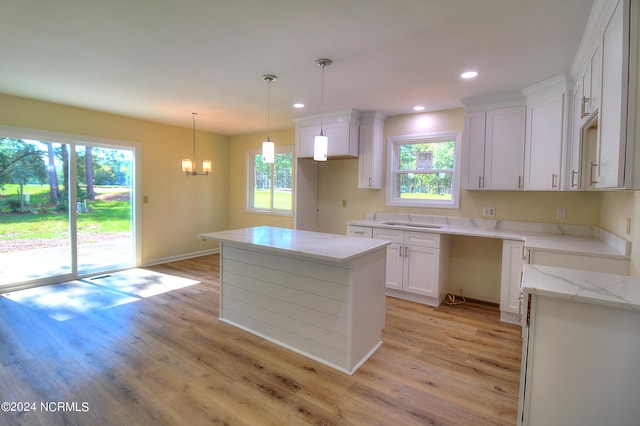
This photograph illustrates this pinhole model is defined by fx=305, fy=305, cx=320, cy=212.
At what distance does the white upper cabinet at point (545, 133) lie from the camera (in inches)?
116

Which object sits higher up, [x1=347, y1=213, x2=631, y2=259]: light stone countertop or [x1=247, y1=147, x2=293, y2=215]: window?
[x1=247, y1=147, x2=293, y2=215]: window

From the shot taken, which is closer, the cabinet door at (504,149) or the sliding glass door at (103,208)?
the cabinet door at (504,149)

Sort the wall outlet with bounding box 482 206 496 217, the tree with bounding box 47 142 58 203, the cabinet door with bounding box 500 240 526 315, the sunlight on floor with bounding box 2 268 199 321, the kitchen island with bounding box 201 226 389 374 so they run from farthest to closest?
1. the tree with bounding box 47 142 58 203
2. the wall outlet with bounding box 482 206 496 217
3. the sunlight on floor with bounding box 2 268 199 321
4. the cabinet door with bounding box 500 240 526 315
5. the kitchen island with bounding box 201 226 389 374

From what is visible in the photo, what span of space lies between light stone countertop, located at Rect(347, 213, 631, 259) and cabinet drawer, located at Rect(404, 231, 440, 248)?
66mm

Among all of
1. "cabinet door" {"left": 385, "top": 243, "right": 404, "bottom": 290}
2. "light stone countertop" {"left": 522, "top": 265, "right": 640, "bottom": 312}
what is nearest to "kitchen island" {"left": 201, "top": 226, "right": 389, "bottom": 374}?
"light stone countertop" {"left": 522, "top": 265, "right": 640, "bottom": 312}

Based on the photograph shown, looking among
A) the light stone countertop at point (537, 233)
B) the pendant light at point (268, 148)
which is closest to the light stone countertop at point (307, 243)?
the pendant light at point (268, 148)

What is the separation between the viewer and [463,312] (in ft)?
11.8

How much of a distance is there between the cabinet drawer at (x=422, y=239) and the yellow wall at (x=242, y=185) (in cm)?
264

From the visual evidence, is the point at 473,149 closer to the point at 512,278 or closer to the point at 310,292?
the point at 512,278

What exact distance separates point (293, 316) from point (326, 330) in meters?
0.36

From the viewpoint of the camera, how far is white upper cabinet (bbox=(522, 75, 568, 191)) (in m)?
2.96

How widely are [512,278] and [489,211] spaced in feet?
3.09

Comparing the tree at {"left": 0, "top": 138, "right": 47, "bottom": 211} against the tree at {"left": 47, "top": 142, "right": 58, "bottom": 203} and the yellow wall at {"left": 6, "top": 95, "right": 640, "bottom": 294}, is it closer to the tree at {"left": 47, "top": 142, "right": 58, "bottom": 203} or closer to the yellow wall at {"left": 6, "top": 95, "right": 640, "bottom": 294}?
the tree at {"left": 47, "top": 142, "right": 58, "bottom": 203}

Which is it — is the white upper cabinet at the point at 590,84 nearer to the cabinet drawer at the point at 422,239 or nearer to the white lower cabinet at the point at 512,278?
the white lower cabinet at the point at 512,278
